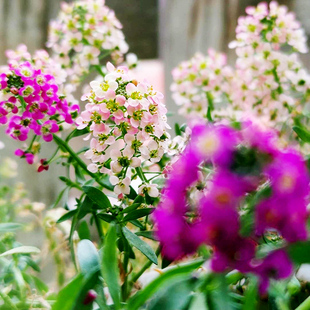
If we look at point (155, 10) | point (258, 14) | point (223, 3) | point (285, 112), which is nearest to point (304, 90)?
point (285, 112)

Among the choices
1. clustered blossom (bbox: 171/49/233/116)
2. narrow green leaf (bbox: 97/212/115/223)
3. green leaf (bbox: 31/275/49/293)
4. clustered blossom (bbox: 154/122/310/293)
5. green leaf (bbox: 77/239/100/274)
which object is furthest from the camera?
clustered blossom (bbox: 171/49/233/116)

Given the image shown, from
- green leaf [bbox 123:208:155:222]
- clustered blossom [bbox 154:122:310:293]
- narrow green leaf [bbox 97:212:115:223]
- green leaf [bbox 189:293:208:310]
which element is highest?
clustered blossom [bbox 154:122:310:293]

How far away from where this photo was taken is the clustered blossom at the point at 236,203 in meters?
0.32

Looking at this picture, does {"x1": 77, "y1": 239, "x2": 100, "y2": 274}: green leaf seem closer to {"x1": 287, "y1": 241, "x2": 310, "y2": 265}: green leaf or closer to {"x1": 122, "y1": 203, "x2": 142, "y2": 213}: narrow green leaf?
{"x1": 122, "y1": 203, "x2": 142, "y2": 213}: narrow green leaf

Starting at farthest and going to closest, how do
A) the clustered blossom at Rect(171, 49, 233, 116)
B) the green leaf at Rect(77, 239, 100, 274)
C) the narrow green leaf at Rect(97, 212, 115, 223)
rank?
the clustered blossom at Rect(171, 49, 233, 116)
the narrow green leaf at Rect(97, 212, 115, 223)
the green leaf at Rect(77, 239, 100, 274)

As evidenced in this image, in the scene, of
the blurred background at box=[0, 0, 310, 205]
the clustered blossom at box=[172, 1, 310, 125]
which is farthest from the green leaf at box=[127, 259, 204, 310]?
the blurred background at box=[0, 0, 310, 205]

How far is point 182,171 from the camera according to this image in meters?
0.35

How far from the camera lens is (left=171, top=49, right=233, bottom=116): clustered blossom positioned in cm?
85

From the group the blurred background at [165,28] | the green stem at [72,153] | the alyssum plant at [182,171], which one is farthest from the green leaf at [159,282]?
the blurred background at [165,28]

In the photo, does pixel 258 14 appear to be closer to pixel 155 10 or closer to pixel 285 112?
pixel 285 112

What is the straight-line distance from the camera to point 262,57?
2.58ft

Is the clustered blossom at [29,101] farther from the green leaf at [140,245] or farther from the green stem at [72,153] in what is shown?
the green leaf at [140,245]

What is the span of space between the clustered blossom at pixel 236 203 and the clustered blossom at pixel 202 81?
0.49 metres

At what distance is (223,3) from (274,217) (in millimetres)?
1019
